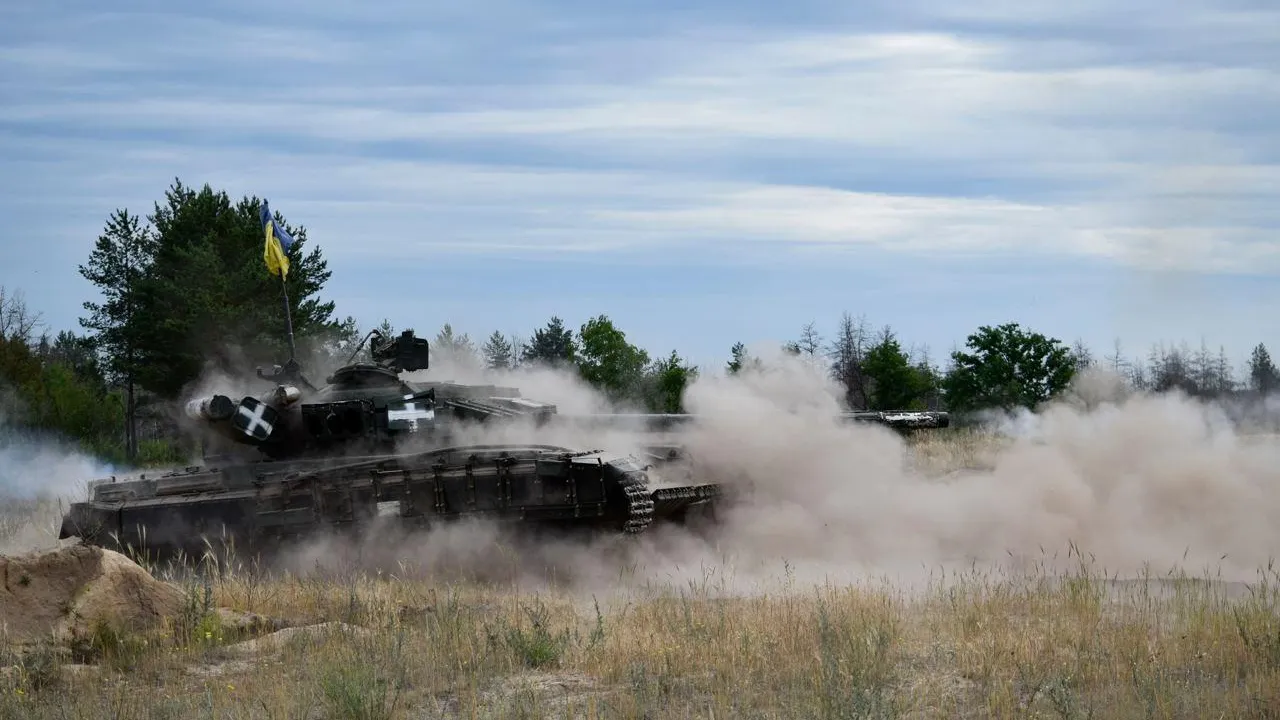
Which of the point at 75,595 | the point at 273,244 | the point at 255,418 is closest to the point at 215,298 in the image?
the point at 273,244

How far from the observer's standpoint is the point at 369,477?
15.4 metres

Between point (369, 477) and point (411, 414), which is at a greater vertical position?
point (411, 414)

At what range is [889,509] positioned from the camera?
17203mm

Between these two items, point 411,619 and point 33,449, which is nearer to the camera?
point 411,619

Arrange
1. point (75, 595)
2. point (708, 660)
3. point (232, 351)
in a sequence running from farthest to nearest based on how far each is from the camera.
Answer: point (232, 351) < point (75, 595) < point (708, 660)

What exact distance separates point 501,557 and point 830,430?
5072mm

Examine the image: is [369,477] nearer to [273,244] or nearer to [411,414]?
[411,414]

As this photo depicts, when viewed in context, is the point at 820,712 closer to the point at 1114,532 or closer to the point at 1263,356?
the point at 1114,532

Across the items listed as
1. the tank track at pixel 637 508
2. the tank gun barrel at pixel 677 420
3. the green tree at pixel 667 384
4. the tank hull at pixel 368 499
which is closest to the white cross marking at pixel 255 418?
the tank hull at pixel 368 499

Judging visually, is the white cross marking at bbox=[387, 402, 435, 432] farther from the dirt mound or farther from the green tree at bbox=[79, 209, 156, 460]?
the green tree at bbox=[79, 209, 156, 460]

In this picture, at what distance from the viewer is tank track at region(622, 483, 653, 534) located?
47.3 feet

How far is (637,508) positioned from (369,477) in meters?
3.13

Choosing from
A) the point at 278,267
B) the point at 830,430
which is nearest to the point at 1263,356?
the point at 830,430

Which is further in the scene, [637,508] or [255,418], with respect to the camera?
[255,418]
